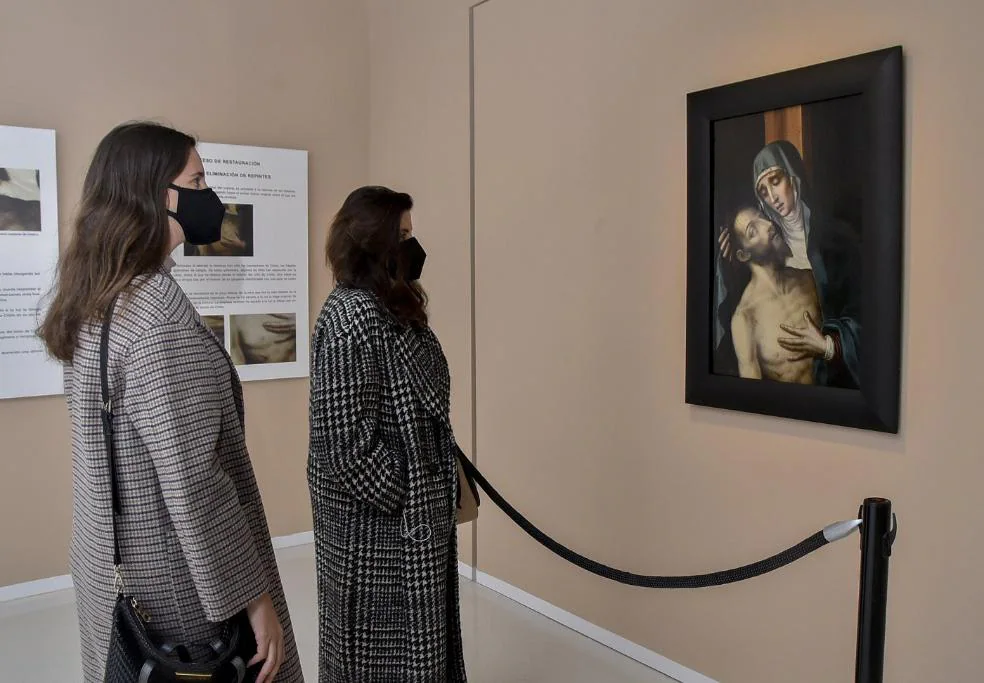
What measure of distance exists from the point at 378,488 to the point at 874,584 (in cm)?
134

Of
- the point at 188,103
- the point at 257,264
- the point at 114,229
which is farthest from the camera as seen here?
the point at 257,264

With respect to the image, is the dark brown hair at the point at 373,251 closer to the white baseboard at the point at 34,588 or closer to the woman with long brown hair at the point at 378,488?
the woman with long brown hair at the point at 378,488

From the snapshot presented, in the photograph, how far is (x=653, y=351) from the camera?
11.8ft

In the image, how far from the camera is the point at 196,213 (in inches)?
79.8

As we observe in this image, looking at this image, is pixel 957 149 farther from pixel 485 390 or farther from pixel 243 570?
pixel 485 390

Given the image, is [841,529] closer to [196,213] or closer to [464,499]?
[464,499]

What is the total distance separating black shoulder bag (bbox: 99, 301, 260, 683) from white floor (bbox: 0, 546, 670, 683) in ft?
6.25

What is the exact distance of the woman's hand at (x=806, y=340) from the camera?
2.91 meters

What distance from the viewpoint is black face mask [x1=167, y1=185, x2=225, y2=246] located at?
1992 millimetres

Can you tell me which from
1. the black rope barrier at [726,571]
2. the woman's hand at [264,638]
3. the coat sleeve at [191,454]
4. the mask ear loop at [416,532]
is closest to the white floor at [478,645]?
the black rope barrier at [726,571]

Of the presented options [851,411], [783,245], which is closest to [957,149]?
[783,245]

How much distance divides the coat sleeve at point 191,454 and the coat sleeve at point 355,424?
0.69 metres

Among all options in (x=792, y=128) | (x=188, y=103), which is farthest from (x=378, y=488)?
(x=188, y=103)

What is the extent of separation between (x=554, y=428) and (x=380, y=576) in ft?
5.54
